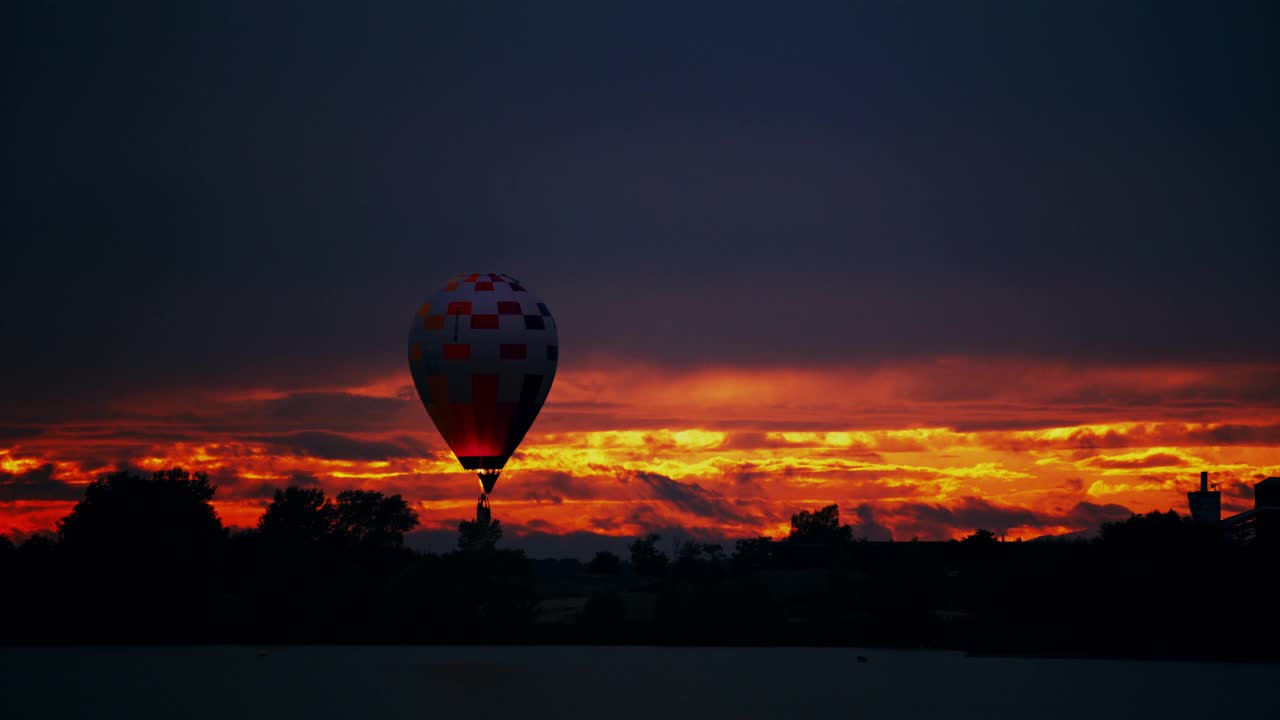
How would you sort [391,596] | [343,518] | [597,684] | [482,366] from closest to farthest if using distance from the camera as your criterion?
[482,366] → [597,684] → [391,596] → [343,518]

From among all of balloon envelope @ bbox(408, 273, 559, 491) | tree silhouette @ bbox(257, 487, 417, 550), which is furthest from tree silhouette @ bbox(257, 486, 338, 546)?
balloon envelope @ bbox(408, 273, 559, 491)

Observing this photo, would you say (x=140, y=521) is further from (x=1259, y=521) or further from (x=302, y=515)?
(x=1259, y=521)

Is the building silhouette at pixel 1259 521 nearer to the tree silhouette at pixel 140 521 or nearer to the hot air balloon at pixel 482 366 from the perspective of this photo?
the hot air balloon at pixel 482 366

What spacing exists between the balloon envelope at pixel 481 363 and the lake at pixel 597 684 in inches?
575

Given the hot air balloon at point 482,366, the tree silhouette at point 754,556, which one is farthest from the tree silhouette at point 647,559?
the hot air balloon at point 482,366

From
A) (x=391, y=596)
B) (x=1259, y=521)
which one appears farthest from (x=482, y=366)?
(x=1259, y=521)

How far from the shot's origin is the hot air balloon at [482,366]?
95812mm

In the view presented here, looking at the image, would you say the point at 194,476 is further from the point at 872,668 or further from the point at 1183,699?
the point at 1183,699

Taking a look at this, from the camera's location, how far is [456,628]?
12975 cm

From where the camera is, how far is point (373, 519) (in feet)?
546

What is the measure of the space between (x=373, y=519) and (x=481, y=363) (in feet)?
244

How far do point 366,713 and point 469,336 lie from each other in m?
21.3

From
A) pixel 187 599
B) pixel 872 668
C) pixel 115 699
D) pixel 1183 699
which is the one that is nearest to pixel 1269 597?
pixel 1183 699

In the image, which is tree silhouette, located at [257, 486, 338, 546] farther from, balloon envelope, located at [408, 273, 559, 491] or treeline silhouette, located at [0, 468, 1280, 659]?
balloon envelope, located at [408, 273, 559, 491]
